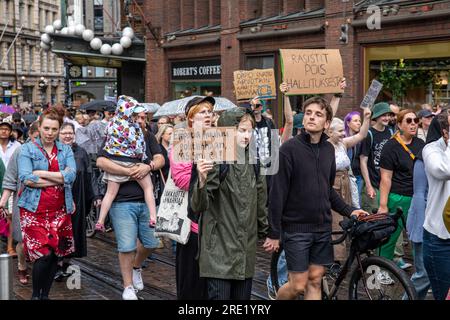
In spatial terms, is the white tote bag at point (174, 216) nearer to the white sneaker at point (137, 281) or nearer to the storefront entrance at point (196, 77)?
the white sneaker at point (137, 281)

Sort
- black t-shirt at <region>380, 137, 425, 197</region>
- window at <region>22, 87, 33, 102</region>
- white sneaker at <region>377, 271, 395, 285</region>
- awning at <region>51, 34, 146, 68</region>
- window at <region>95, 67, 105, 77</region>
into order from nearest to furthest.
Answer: white sneaker at <region>377, 271, 395, 285</region>
black t-shirt at <region>380, 137, 425, 197</region>
awning at <region>51, 34, 146, 68</region>
window at <region>95, 67, 105, 77</region>
window at <region>22, 87, 33, 102</region>

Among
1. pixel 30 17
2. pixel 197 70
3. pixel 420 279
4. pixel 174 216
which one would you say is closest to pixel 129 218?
pixel 174 216

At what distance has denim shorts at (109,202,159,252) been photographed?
23.3 ft

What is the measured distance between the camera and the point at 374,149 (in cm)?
940

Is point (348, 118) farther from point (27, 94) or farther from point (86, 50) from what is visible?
point (27, 94)

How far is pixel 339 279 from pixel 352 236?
18.2 inches

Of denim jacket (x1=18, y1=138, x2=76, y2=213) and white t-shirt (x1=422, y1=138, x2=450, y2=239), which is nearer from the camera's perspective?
white t-shirt (x1=422, y1=138, x2=450, y2=239)

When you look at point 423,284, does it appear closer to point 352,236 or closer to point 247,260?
point 352,236

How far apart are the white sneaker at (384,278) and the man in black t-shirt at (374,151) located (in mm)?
3441

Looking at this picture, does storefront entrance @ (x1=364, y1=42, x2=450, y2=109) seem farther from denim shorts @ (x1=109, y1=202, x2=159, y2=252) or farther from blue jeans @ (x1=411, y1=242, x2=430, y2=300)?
denim shorts @ (x1=109, y1=202, x2=159, y2=252)

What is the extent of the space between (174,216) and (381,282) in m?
1.79

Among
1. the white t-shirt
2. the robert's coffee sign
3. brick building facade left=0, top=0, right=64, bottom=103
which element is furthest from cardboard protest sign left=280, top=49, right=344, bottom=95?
brick building facade left=0, top=0, right=64, bottom=103

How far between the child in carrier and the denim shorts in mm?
85

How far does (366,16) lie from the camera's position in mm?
17453
